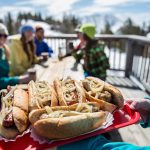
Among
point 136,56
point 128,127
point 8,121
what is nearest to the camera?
point 8,121

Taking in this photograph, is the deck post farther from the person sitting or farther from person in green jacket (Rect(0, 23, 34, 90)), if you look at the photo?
person in green jacket (Rect(0, 23, 34, 90))

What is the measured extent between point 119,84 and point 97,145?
4.52 metres

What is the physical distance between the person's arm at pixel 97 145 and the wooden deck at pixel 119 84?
2.41ft

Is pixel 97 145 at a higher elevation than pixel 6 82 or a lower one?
higher

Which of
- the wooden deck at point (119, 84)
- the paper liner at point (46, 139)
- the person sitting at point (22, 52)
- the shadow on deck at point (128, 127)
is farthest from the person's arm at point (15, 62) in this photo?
the paper liner at point (46, 139)

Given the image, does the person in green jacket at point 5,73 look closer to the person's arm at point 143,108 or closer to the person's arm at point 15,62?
the person's arm at point 15,62

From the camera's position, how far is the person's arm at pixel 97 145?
1069mm

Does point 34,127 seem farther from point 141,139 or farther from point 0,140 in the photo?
point 141,139

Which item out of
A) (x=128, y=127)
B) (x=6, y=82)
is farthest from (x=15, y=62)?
(x=128, y=127)

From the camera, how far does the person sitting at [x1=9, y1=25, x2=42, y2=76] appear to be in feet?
13.8

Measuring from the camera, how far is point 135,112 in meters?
1.50

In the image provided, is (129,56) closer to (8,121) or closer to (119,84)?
(119,84)

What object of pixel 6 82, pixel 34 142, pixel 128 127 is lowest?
pixel 128 127

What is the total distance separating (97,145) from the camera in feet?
3.61
